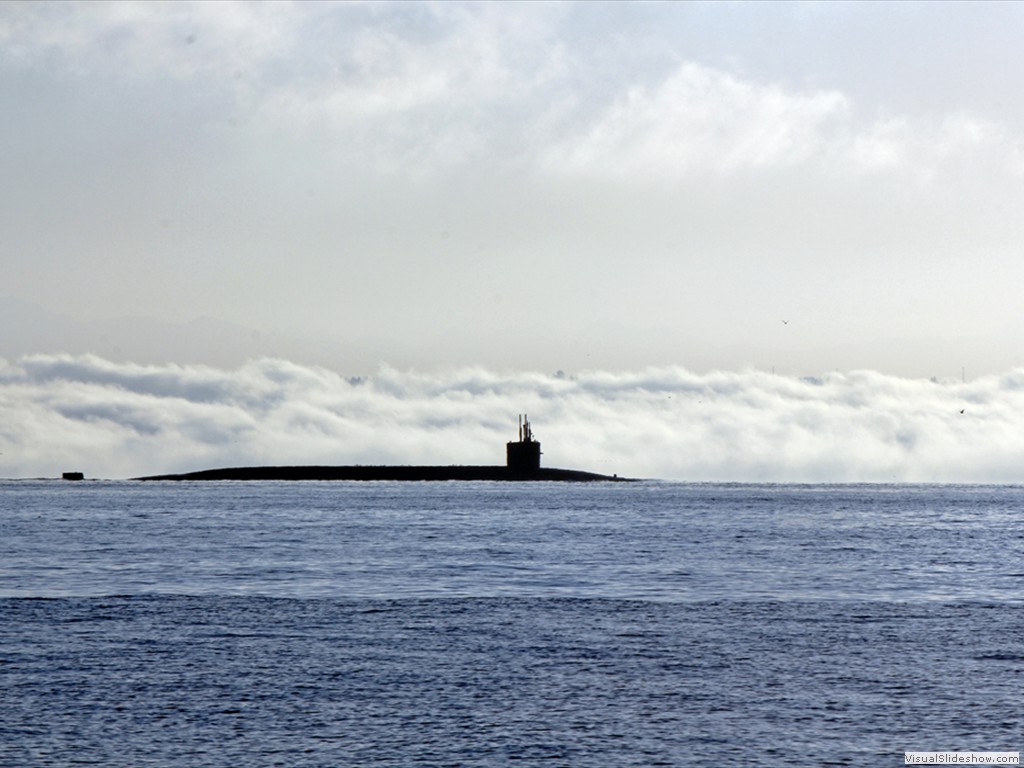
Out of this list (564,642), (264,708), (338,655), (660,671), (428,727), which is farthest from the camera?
(564,642)

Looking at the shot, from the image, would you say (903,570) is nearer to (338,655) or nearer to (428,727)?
(338,655)

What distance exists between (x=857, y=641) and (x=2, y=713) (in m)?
23.0

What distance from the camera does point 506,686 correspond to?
27703 mm

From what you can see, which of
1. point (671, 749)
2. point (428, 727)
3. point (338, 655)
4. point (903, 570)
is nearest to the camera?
point (671, 749)

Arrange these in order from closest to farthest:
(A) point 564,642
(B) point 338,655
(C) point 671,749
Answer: (C) point 671,749
(B) point 338,655
(A) point 564,642

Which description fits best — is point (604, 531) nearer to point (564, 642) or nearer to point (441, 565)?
point (441, 565)

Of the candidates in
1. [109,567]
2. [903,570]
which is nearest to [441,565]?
[109,567]

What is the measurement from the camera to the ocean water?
72.2 feet

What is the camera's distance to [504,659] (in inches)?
1251

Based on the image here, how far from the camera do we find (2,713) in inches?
960

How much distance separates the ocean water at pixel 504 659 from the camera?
72.2ft

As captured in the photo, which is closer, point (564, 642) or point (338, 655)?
point (338, 655)

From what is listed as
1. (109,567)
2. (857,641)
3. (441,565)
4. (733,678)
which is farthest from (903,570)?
(109,567)

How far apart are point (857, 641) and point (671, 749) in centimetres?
1555
